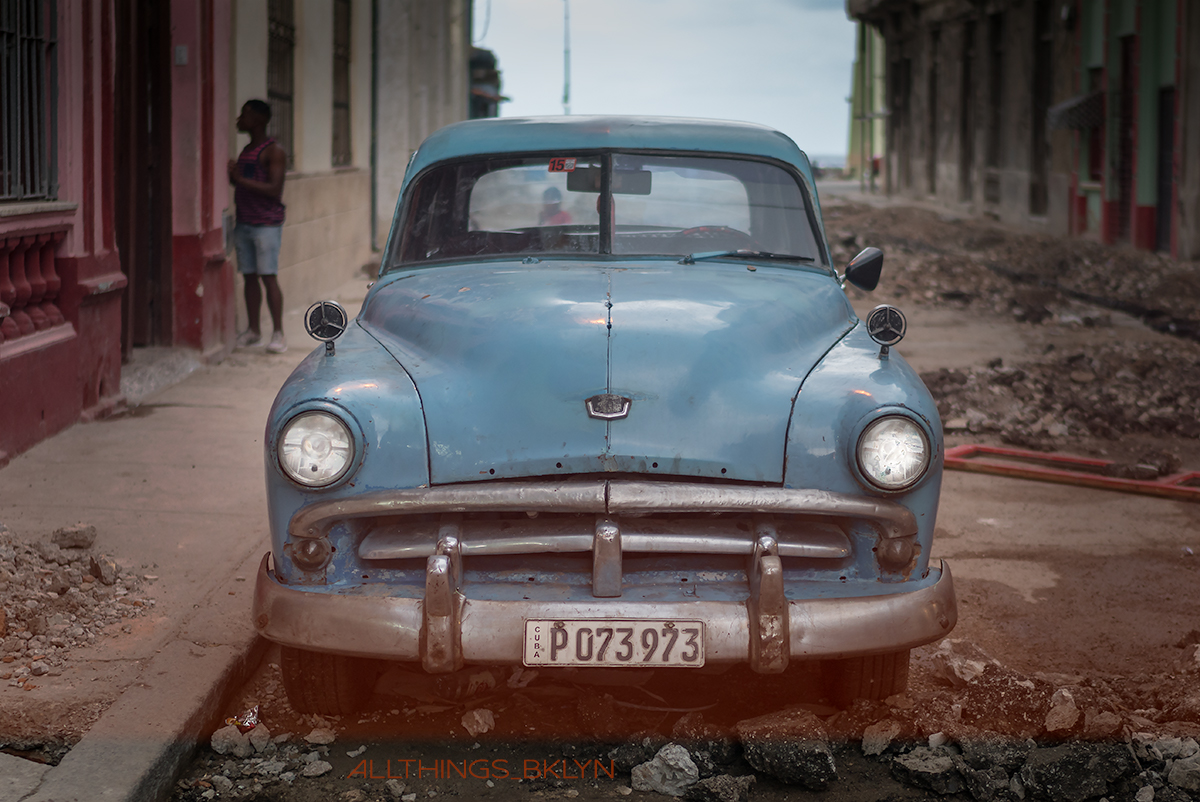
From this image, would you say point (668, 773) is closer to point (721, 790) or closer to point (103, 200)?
point (721, 790)

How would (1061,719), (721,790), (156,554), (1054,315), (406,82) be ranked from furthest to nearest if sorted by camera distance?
1. (406,82)
2. (1054,315)
3. (156,554)
4. (1061,719)
5. (721,790)

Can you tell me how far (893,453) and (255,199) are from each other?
7.39 meters

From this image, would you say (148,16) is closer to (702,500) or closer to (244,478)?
(244,478)

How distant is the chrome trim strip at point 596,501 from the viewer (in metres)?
3.13

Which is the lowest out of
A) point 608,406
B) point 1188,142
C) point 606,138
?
point 608,406

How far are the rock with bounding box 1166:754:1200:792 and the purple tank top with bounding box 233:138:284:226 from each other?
25.8 ft

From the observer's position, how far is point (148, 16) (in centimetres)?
899

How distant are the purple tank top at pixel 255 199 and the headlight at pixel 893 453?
727 cm

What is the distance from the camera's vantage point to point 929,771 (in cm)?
325

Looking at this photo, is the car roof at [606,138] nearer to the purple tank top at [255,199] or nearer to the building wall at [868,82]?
the purple tank top at [255,199]

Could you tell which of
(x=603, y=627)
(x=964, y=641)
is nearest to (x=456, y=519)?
(x=603, y=627)

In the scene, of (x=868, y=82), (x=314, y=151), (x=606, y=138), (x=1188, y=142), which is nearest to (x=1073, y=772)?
(x=606, y=138)

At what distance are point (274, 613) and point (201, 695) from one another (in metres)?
0.53

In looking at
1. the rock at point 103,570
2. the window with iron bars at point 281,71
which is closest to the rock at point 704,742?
the rock at point 103,570
